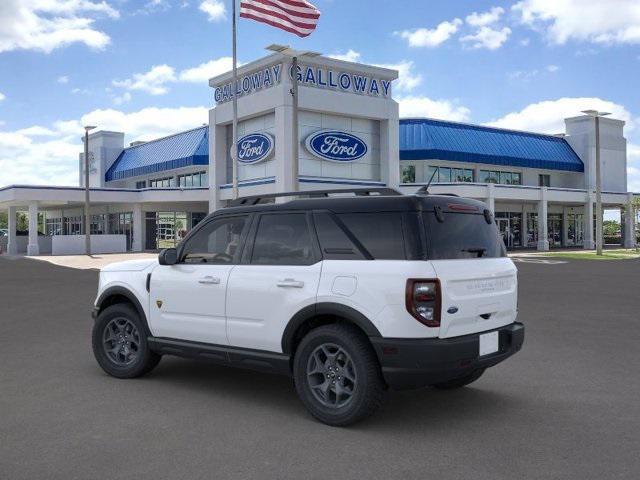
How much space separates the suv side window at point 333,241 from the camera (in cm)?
514

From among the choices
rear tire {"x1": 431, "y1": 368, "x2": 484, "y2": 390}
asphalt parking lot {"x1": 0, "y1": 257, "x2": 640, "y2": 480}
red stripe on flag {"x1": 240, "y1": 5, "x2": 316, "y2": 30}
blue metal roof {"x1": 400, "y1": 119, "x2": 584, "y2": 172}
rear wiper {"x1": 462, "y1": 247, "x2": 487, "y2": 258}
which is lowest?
asphalt parking lot {"x1": 0, "y1": 257, "x2": 640, "y2": 480}

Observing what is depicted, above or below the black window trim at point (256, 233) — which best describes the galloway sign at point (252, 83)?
above

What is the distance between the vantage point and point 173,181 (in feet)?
171

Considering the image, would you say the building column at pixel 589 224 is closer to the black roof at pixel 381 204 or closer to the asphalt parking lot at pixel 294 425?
the asphalt parking lot at pixel 294 425

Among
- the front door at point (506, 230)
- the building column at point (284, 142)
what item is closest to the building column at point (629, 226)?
the front door at point (506, 230)

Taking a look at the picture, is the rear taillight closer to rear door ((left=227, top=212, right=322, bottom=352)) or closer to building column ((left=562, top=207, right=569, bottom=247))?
rear door ((left=227, top=212, right=322, bottom=352))

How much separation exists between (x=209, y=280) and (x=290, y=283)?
38.4 inches

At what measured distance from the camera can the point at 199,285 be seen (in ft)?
19.8

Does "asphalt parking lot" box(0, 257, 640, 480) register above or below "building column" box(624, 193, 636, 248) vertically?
below

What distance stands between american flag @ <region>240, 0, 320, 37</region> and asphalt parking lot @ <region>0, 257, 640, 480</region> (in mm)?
16383

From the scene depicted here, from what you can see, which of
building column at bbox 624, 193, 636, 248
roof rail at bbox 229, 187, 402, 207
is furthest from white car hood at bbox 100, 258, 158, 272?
building column at bbox 624, 193, 636, 248

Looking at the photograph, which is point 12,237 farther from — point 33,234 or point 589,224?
point 589,224

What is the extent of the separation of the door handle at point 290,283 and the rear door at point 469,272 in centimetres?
112

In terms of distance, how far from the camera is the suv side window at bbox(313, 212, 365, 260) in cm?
514
